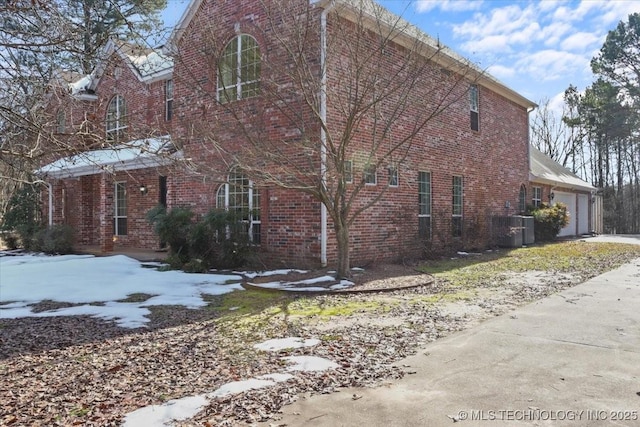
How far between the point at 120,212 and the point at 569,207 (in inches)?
913

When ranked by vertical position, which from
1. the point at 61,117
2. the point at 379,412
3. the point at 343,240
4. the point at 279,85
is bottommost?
the point at 379,412

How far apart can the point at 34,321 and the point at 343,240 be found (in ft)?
16.9

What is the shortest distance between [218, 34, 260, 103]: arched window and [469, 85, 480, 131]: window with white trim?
27.0ft

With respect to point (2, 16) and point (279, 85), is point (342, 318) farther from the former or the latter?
point (279, 85)

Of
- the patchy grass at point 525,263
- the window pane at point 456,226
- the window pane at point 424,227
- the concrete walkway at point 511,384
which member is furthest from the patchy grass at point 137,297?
the window pane at point 456,226

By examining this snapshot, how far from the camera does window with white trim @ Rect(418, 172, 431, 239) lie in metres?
13.5

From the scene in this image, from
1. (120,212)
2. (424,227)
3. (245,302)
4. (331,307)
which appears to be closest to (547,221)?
(424,227)

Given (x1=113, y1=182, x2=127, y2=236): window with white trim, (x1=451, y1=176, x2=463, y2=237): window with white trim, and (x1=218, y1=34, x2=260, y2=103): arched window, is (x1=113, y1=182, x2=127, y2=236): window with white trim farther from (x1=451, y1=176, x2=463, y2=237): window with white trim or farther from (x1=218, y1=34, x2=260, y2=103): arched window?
(x1=451, y1=176, x2=463, y2=237): window with white trim

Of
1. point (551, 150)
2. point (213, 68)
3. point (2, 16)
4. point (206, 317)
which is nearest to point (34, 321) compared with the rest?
point (206, 317)

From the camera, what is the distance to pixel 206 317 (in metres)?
6.46

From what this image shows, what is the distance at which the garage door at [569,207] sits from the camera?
2500 centimetres

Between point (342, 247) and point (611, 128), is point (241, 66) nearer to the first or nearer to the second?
point (342, 247)

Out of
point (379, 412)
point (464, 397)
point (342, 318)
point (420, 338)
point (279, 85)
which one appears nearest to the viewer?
point (379, 412)

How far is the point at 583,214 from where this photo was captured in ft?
92.4
